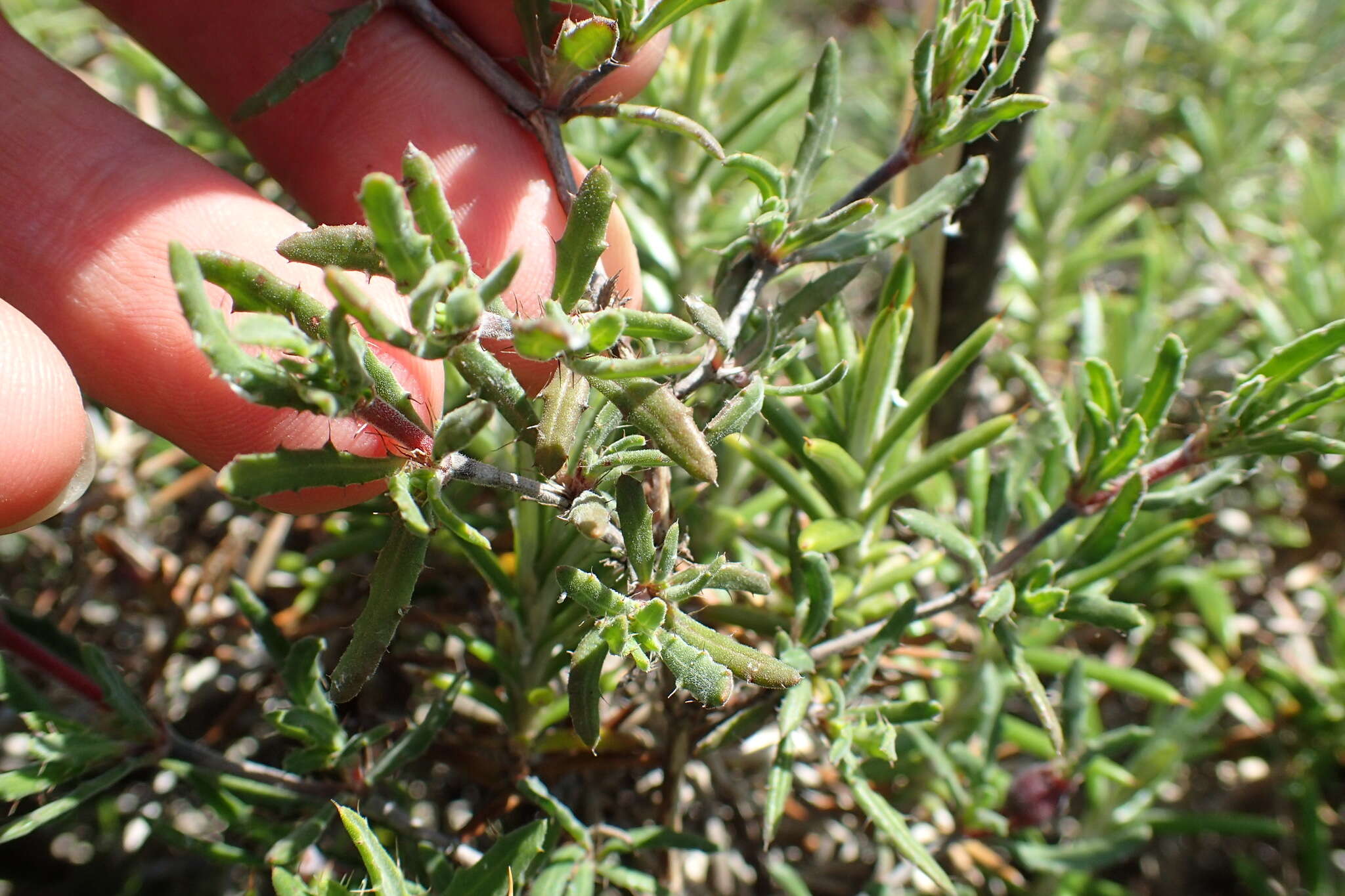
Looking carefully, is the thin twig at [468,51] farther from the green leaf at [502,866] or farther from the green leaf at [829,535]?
the green leaf at [502,866]

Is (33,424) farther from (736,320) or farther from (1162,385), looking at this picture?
(1162,385)

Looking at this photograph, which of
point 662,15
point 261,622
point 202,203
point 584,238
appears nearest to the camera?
point 584,238

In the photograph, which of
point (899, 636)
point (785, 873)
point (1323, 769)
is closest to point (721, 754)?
point (785, 873)

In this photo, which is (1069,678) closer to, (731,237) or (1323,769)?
(1323,769)

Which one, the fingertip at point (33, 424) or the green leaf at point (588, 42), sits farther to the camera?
the fingertip at point (33, 424)

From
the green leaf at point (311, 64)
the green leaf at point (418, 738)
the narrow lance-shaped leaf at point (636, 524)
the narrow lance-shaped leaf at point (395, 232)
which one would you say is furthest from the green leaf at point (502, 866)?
the green leaf at point (311, 64)

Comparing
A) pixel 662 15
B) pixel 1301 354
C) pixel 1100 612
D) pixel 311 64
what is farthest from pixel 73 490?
pixel 1301 354

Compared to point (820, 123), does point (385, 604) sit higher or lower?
lower
